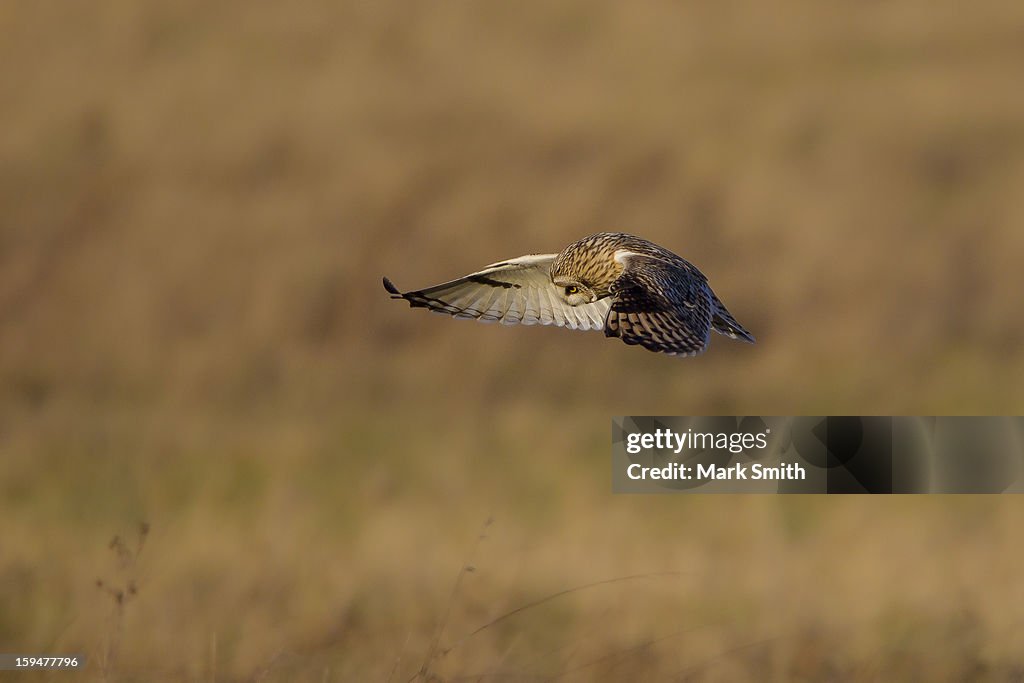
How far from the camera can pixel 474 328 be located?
9164 mm

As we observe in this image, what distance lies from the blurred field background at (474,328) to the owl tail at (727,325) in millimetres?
1557

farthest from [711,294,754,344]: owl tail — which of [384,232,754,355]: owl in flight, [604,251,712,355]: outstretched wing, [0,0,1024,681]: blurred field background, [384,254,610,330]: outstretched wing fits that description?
[0,0,1024,681]: blurred field background

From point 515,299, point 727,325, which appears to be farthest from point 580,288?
point 727,325

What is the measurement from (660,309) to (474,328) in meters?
5.46

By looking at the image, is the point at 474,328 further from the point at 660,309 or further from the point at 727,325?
the point at 660,309

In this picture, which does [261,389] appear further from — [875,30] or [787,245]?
[875,30]

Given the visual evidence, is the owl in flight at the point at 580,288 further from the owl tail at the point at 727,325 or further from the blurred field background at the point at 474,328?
the blurred field background at the point at 474,328

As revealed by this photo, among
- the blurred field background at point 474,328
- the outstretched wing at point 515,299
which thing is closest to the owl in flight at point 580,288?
the outstretched wing at point 515,299

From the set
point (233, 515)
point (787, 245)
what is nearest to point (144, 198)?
point (233, 515)

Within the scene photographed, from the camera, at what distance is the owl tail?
13.8 ft

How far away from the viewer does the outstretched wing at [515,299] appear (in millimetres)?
4398

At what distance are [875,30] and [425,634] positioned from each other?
Answer: 23.9 ft

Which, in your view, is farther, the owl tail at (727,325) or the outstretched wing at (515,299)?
the outstretched wing at (515,299)

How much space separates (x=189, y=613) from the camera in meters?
6.35
